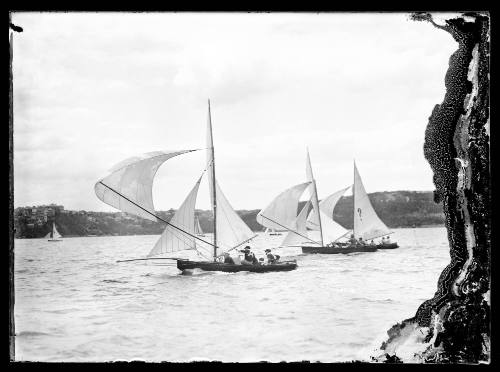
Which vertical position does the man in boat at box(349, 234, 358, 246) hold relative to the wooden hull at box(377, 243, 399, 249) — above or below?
above

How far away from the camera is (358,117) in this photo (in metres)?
3.36

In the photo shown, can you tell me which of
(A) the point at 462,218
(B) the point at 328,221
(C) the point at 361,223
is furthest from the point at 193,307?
(A) the point at 462,218


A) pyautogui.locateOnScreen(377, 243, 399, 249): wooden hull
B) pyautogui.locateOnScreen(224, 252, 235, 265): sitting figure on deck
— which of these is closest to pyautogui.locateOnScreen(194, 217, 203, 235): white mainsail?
pyautogui.locateOnScreen(224, 252, 235, 265): sitting figure on deck

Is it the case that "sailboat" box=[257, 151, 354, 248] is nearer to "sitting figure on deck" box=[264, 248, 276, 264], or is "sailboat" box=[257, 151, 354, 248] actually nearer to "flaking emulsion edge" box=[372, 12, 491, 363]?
"sitting figure on deck" box=[264, 248, 276, 264]

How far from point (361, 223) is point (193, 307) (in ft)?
3.90

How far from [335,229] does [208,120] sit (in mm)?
1139

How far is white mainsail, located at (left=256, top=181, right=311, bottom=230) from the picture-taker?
3.36m

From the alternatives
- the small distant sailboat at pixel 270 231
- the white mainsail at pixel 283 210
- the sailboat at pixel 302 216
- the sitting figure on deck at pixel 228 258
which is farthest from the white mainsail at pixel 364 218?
the sitting figure on deck at pixel 228 258

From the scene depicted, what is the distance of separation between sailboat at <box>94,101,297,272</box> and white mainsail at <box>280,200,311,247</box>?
0.49ft

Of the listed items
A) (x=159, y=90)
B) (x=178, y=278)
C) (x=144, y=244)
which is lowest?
(x=178, y=278)

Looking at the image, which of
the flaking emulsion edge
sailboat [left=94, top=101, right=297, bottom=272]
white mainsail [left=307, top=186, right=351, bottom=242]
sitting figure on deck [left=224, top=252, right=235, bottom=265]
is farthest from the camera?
sitting figure on deck [left=224, top=252, right=235, bottom=265]

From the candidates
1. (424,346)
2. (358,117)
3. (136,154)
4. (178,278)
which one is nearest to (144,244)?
(178,278)

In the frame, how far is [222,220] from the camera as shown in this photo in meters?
3.45
